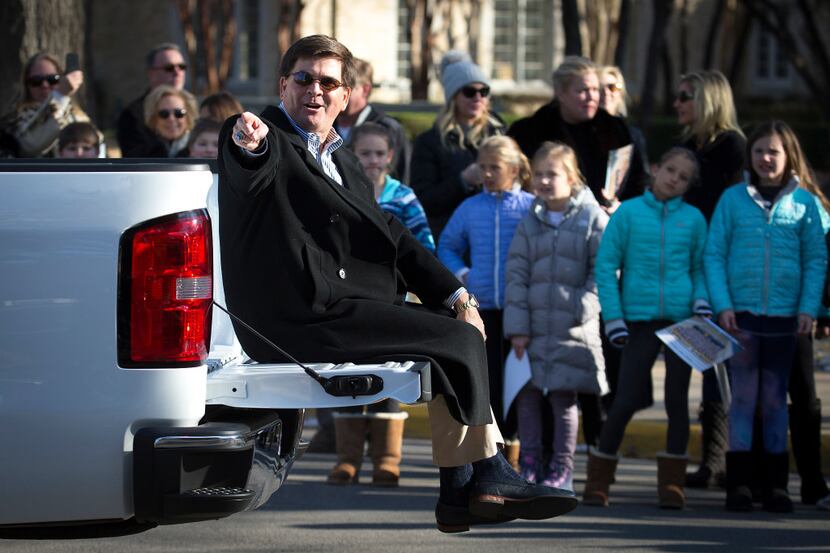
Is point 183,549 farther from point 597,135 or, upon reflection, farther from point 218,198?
point 597,135

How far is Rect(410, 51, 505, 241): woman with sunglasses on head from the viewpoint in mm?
9461

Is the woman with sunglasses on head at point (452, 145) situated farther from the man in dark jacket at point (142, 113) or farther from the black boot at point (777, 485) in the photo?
the black boot at point (777, 485)

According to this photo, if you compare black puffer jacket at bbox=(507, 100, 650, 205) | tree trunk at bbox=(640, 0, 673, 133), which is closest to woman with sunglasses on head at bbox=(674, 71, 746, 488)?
black puffer jacket at bbox=(507, 100, 650, 205)

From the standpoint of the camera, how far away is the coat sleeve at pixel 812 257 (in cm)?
847

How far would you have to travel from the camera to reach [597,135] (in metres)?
9.56

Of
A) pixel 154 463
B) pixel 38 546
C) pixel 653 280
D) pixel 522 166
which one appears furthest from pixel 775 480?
pixel 154 463

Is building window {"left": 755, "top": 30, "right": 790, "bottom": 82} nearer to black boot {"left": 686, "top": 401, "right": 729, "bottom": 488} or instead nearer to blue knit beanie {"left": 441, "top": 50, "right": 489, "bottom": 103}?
blue knit beanie {"left": 441, "top": 50, "right": 489, "bottom": 103}

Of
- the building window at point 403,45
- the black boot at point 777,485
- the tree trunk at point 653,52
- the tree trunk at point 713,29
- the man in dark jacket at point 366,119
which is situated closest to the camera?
the black boot at point 777,485

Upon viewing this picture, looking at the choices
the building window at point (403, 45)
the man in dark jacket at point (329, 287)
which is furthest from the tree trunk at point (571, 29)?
the man in dark jacket at point (329, 287)

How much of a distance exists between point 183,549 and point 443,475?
1900 mm

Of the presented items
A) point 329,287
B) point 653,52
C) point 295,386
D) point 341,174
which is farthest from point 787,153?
point 653,52

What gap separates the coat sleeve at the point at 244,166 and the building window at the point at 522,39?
94.3ft

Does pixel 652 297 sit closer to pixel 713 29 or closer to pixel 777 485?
pixel 777 485

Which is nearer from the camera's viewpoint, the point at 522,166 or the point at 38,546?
the point at 38,546
